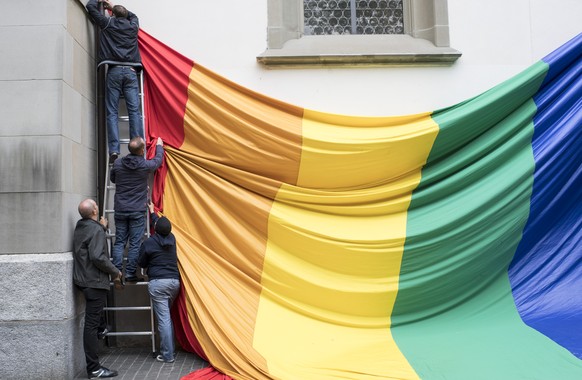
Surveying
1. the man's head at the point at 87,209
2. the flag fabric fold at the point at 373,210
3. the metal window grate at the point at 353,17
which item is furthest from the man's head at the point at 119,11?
the metal window grate at the point at 353,17

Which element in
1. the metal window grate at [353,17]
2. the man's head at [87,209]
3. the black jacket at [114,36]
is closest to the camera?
the man's head at [87,209]

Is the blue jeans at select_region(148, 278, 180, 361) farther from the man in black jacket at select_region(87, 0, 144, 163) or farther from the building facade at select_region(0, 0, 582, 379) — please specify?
the man in black jacket at select_region(87, 0, 144, 163)

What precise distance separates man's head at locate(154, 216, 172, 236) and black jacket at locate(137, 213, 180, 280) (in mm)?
62

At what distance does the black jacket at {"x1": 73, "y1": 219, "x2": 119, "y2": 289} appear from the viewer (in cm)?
473

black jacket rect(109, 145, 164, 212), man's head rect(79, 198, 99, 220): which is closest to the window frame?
black jacket rect(109, 145, 164, 212)

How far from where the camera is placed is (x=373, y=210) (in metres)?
5.57

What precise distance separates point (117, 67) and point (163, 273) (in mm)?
2355

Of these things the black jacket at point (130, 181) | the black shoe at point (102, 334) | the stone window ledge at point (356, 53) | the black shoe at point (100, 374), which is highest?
the stone window ledge at point (356, 53)

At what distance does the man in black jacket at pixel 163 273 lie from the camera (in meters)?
5.08

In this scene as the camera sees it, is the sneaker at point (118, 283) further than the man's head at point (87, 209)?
Yes

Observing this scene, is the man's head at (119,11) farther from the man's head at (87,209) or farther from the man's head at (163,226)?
the man's head at (163,226)

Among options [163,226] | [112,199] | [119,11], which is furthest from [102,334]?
[119,11]

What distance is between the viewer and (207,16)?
6.13m

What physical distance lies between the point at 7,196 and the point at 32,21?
5.69 ft
